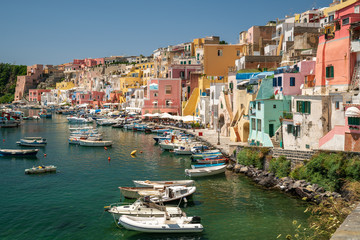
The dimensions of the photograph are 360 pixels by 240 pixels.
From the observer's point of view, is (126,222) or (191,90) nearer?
(126,222)

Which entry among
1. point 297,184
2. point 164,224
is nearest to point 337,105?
point 297,184

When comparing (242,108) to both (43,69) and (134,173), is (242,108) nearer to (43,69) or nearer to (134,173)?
(134,173)

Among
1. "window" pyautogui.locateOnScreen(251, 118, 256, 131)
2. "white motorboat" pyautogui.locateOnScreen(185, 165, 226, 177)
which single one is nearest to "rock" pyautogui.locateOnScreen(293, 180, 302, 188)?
"white motorboat" pyautogui.locateOnScreen(185, 165, 226, 177)

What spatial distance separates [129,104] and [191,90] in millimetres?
30360

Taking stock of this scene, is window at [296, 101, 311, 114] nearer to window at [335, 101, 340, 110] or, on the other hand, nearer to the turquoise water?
window at [335, 101, 340, 110]

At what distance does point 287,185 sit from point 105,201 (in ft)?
43.0

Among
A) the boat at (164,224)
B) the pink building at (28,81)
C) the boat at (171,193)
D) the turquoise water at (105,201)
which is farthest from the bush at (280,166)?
the pink building at (28,81)

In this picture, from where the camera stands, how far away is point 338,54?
94.4ft

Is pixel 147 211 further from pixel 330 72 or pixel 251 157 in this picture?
pixel 330 72

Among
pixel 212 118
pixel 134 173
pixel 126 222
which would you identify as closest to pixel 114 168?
pixel 134 173

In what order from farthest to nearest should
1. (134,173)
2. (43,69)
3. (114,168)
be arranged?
(43,69)
(114,168)
(134,173)

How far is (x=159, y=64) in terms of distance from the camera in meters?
99.2

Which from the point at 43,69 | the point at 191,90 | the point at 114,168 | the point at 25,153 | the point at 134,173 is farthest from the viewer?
the point at 43,69

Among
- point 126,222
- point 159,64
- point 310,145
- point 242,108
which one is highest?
point 159,64
